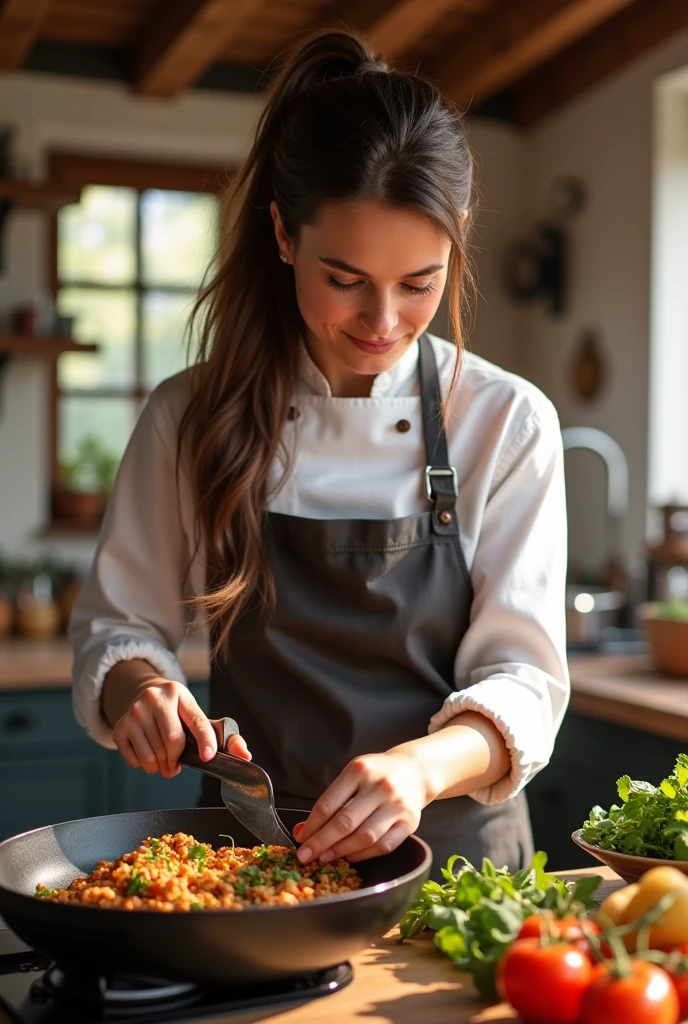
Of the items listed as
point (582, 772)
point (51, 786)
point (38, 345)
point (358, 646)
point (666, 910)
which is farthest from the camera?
point (38, 345)

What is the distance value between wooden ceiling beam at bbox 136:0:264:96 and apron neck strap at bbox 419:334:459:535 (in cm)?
194

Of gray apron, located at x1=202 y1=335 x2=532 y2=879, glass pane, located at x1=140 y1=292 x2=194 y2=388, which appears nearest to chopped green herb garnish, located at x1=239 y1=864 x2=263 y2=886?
gray apron, located at x1=202 y1=335 x2=532 y2=879

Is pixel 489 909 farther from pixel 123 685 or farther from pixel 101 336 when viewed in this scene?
pixel 101 336

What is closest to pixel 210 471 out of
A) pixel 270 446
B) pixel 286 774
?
pixel 270 446

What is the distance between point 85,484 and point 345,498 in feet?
8.38

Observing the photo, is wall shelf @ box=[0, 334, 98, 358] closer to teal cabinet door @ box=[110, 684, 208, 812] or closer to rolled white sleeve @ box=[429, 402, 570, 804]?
teal cabinet door @ box=[110, 684, 208, 812]

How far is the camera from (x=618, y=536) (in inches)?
149

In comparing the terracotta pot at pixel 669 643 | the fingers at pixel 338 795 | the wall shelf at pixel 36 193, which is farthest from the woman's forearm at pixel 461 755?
the wall shelf at pixel 36 193

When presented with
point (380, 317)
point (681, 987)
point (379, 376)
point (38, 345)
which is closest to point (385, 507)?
point (379, 376)

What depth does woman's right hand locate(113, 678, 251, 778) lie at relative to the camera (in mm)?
1240

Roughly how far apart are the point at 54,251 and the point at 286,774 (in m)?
2.85

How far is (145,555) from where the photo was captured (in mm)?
1653

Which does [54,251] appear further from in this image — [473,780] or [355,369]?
[473,780]

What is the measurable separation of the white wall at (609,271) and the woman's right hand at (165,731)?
8.77 ft
